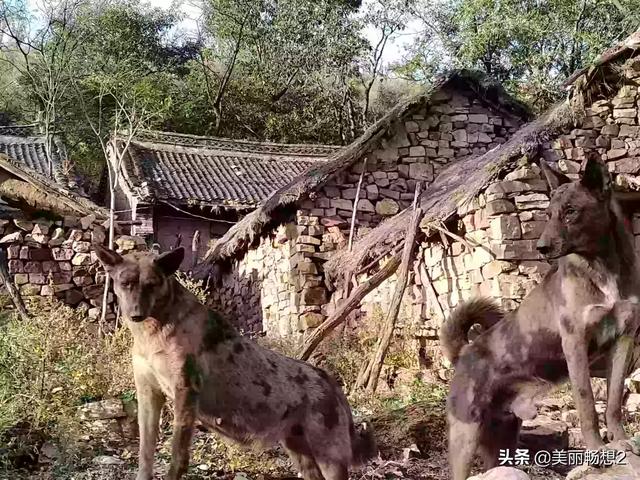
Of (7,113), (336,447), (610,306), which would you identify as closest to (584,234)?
(610,306)

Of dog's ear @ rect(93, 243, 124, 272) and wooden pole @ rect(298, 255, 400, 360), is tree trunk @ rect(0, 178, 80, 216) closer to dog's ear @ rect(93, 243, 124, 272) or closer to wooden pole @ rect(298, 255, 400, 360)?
wooden pole @ rect(298, 255, 400, 360)

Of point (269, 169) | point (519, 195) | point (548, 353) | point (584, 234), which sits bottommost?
point (548, 353)

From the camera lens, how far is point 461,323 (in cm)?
427

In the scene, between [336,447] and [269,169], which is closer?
[336,447]

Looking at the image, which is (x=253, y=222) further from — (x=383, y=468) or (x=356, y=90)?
(x=356, y=90)

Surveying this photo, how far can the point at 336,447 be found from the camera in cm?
441

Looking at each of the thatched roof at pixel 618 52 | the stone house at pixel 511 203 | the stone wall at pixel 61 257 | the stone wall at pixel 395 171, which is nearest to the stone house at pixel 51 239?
the stone wall at pixel 61 257

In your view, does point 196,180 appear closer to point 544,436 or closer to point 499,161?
point 499,161

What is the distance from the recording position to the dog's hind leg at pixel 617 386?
11.8 feet

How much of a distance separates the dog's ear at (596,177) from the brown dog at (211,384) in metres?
1.89

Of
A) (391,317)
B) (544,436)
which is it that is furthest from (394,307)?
(544,436)

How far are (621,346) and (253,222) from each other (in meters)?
10.7

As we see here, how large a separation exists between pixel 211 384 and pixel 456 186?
7.58 m

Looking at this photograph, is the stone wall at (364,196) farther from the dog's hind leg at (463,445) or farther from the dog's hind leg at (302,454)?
the dog's hind leg at (463,445)
